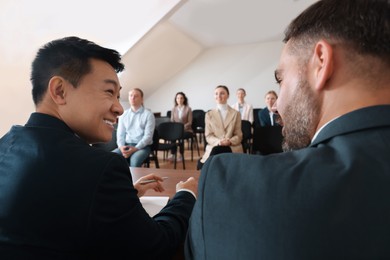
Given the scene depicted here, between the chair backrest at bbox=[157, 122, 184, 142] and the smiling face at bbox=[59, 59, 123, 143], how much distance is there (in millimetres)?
3073

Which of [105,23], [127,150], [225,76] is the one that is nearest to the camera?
[127,150]

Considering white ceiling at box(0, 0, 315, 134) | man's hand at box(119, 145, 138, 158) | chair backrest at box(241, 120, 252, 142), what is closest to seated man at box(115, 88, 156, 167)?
man's hand at box(119, 145, 138, 158)

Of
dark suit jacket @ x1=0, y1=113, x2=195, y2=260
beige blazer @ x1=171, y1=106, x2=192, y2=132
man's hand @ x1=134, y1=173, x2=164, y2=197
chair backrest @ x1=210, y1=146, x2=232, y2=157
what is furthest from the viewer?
beige blazer @ x1=171, y1=106, x2=192, y2=132

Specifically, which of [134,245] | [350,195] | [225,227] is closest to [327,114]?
[350,195]

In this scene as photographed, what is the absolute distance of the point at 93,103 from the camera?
0.89 metres

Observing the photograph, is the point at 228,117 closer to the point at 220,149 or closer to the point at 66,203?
the point at 220,149

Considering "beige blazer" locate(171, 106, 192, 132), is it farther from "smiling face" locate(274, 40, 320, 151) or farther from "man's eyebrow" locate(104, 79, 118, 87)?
"smiling face" locate(274, 40, 320, 151)

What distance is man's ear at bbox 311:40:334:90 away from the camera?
0.53 meters

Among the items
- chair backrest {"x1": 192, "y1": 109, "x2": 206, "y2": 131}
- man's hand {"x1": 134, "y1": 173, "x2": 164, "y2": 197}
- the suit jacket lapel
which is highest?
the suit jacket lapel

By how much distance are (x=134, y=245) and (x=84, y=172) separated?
243 mm

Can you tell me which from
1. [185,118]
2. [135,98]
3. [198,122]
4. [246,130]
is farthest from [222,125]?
[198,122]

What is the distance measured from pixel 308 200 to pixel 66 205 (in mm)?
555

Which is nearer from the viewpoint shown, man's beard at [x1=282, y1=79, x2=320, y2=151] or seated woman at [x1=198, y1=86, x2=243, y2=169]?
man's beard at [x1=282, y1=79, x2=320, y2=151]

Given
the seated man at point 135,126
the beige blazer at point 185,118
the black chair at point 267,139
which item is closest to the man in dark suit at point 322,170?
the black chair at point 267,139
